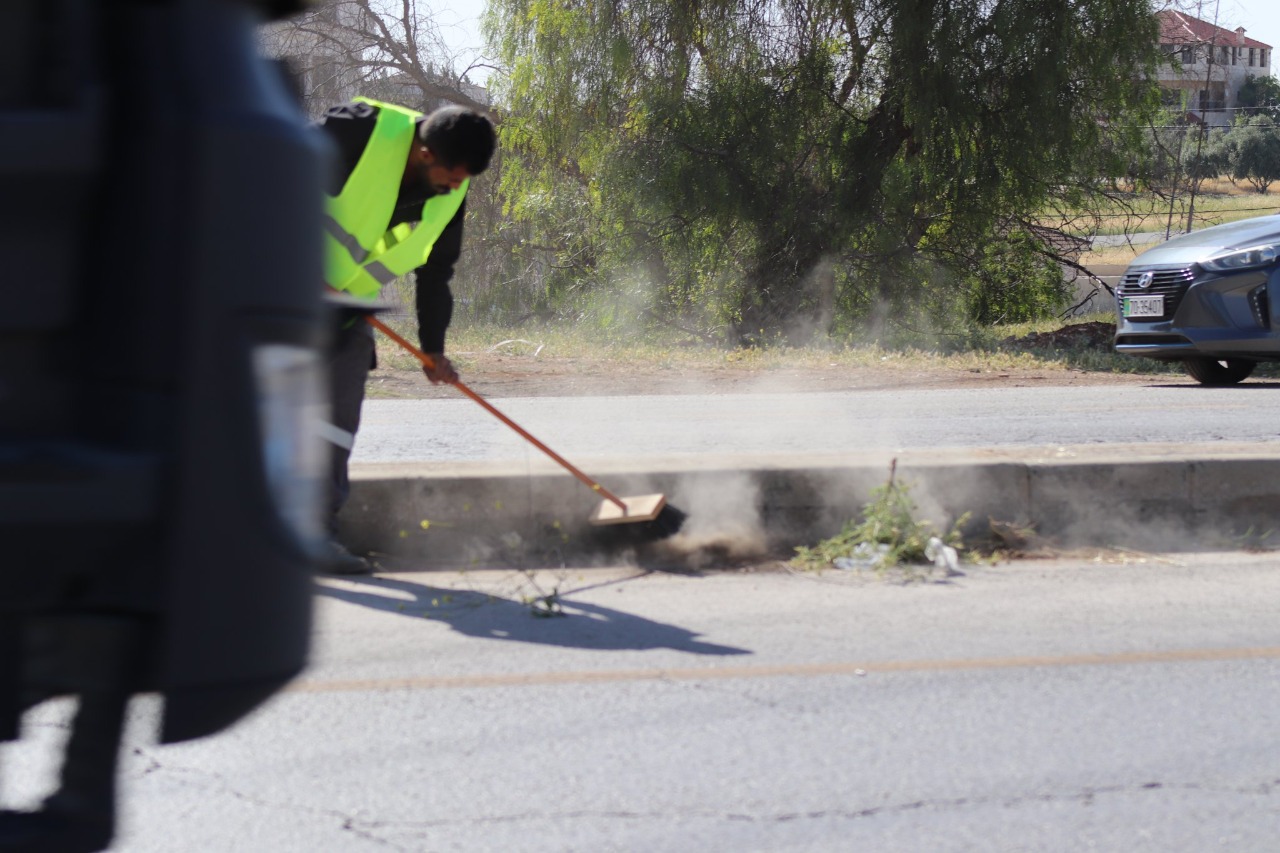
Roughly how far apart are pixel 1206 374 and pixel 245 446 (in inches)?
484

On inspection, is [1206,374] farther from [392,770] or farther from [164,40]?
[164,40]

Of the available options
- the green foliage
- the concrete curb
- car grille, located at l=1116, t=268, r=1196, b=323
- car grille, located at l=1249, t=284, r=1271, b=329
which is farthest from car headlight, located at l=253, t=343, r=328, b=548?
car grille, located at l=1116, t=268, r=1196, b=323

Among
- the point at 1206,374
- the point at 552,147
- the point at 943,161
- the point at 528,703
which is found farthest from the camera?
the point at 552,147

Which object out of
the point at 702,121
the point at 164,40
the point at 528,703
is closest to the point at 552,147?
the point at 702,121

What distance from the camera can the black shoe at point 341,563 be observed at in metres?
5.30

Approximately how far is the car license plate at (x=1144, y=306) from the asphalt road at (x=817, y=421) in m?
0.68

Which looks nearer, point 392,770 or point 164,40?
point 164,40

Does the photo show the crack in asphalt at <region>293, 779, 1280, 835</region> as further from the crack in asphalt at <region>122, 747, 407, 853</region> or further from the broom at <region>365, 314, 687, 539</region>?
the broom at <region>365, 314, 687, 539</region>

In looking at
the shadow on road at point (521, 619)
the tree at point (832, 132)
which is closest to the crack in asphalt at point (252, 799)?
the shadow on road at point (521, 619)

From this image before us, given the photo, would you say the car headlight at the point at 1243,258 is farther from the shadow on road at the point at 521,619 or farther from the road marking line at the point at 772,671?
the shadow on road at the point at 521,619

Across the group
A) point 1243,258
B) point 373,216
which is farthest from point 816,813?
point 1243,258

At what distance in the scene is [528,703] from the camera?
12.7 ft

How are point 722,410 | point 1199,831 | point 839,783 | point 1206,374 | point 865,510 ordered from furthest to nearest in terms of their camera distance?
point 1206,374
point 722,410
point 865,510
point 839,783
point 1199,831

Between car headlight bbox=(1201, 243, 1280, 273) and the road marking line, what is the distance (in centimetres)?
755
